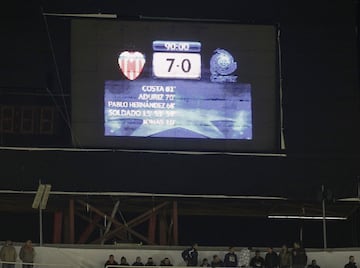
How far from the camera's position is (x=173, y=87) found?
28516mm

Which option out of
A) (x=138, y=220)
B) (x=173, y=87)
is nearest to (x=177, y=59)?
(x=173, y=87)

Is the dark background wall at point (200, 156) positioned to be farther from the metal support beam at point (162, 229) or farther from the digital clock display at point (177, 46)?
the metal support beam at point (162, 229)

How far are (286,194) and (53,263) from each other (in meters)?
7.56

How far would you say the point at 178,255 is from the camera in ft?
91.8

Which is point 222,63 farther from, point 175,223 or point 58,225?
point 58,225

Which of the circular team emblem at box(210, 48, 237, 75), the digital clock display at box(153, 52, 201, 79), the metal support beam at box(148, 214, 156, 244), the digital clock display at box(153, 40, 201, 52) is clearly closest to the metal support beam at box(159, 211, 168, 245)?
the metal support beam at box(148, 214, 156, 244)

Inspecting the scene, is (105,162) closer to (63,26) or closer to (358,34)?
(63,26)

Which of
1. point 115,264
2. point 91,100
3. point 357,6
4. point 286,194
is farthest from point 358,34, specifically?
point 115,264

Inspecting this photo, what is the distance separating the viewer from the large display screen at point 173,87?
28.3m

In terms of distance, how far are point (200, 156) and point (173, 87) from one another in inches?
89.6

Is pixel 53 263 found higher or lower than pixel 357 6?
lower

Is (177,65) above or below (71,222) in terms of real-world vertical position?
above

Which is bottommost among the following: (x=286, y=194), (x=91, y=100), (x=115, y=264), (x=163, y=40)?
(x=115, y=264)

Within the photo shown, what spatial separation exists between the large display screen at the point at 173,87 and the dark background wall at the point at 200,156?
0.54 m
